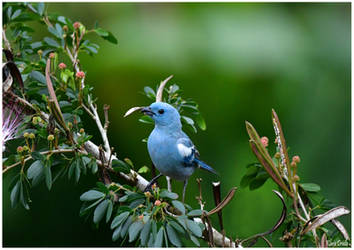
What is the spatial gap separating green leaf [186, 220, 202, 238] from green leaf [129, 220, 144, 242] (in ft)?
0.30

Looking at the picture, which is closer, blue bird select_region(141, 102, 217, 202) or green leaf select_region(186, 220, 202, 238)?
green leaf select_region(186, 220, 202, 238)

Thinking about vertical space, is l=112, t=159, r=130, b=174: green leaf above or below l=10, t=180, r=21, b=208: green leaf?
above

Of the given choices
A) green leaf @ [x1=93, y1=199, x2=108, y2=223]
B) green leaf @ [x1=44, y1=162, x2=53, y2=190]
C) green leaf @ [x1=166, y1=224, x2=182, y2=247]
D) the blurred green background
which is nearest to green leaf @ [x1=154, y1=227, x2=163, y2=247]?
green leaf @ [x1=166, y1=224, x2=182, y2=247]

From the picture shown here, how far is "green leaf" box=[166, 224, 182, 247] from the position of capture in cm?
96

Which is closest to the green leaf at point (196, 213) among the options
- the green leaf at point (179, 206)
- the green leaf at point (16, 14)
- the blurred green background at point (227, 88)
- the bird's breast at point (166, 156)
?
the green leaf at point (179, 206)

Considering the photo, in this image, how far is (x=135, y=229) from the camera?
965 mm

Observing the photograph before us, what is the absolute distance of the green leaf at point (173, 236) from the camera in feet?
3.13

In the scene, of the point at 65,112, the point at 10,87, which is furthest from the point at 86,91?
the point at 10,87

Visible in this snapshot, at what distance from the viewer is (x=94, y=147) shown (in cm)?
112

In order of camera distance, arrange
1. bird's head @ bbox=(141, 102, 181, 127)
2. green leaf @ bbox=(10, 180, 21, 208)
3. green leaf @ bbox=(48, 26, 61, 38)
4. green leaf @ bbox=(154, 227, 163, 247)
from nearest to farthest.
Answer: green leaf @ bbox=(154, 227, 163, 247)
green leaf @ bbox=(10, 180, 21, 208)
bird's head @ bbox=(141, 102, 181, 127)
green leaf @ bbox=(48, 26, 61, 38)

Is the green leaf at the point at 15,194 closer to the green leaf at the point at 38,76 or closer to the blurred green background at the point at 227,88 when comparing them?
the green leaf at the point at 38,76

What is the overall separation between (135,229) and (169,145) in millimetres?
304

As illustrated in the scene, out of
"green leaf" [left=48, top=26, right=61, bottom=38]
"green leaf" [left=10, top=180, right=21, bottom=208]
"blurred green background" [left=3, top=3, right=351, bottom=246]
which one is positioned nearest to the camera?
"green leaf" [left=10, top=180, right=21, bottom=208]

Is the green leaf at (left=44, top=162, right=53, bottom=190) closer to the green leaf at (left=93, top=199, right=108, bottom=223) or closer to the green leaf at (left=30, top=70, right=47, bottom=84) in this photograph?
the green leaf at (left=93, top=199, right=108, bottom=223)
